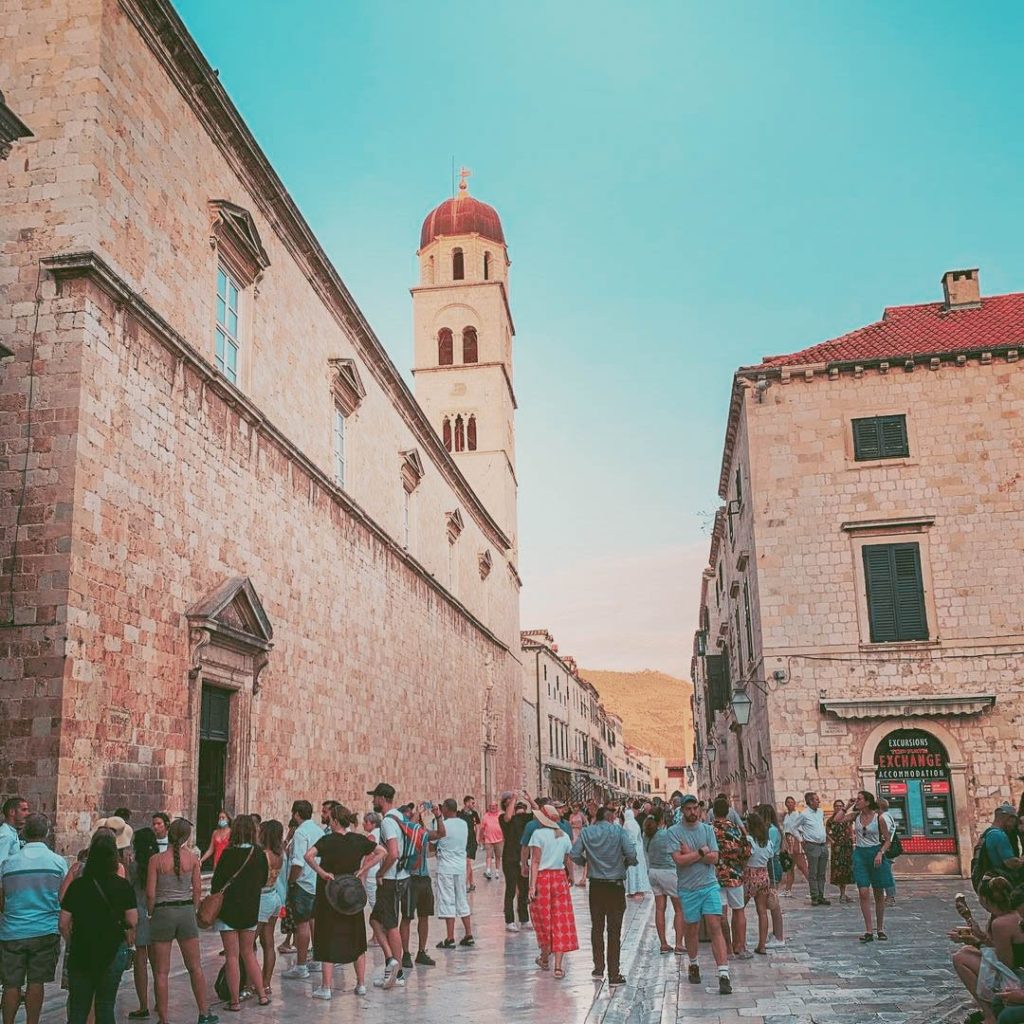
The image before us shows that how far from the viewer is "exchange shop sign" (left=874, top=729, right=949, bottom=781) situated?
20344 millimetres

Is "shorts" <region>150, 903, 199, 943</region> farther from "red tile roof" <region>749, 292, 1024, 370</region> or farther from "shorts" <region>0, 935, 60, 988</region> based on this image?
"red tile roof" <region>749, 292, 1024, 370</region>

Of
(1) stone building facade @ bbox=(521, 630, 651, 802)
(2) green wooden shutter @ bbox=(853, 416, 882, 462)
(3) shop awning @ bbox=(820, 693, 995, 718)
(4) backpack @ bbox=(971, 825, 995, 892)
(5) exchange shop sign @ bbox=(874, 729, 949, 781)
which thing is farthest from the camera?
(1) stone building facade @ bbox=(521, 630, 651, 802)

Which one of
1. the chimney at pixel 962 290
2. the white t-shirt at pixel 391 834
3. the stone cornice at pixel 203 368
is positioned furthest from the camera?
the chimney at pixel 962 290

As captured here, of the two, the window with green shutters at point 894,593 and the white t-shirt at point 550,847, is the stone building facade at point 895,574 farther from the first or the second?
the white t-shirt at point 550,847

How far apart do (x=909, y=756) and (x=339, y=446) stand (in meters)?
12.4

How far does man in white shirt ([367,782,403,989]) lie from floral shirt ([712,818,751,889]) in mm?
3035

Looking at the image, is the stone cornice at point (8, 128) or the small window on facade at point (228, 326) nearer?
the stone cornice at point (8, 128)

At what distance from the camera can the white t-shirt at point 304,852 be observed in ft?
33.6

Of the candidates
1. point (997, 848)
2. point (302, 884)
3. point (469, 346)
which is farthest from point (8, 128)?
point (469, 346)

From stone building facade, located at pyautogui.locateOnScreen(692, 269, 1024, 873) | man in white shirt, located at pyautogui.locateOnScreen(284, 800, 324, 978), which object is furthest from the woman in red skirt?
stone building facade, located at pyautogui.locateOnScreen(692, 269, 1024, 873)

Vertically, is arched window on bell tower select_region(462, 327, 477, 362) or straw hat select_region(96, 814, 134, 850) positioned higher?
arched window on bell tower select_region(462, 327, 477, 362)

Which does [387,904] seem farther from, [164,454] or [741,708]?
[741,708]

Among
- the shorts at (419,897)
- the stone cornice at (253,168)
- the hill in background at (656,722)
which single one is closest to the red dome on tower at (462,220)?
the stone cornice at (253,168)

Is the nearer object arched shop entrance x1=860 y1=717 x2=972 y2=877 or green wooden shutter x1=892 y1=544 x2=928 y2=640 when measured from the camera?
arched shop entrance x1=860 y1=717 x2=972 y2=877
